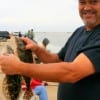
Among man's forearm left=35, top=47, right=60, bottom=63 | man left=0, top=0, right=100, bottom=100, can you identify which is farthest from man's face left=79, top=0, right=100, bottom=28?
man's forearm left=35, top=47, right=60, bottom=63

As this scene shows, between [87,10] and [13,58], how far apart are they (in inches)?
44.3

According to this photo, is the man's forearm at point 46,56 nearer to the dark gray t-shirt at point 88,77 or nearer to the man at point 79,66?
the man at point 79,66

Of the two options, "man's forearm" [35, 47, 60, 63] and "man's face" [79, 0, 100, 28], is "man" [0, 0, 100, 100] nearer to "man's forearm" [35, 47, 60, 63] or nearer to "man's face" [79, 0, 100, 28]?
"man's face" [79, 0, 100, 28]

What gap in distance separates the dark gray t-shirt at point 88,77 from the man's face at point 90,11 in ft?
0.27

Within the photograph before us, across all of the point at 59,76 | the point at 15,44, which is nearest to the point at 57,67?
the point at 59,76

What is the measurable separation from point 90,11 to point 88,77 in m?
0.76

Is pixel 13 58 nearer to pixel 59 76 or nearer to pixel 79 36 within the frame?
pixel 59 76

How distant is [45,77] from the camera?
463 cm

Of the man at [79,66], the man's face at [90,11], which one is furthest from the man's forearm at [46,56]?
the man's face at [90,11]

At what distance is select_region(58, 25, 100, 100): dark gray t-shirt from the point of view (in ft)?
15.5

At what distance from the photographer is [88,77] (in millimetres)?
4910

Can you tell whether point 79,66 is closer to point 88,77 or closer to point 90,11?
point 88,77

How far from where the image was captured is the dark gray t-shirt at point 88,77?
4.73 metres

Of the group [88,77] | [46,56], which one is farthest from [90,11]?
[46,56]
